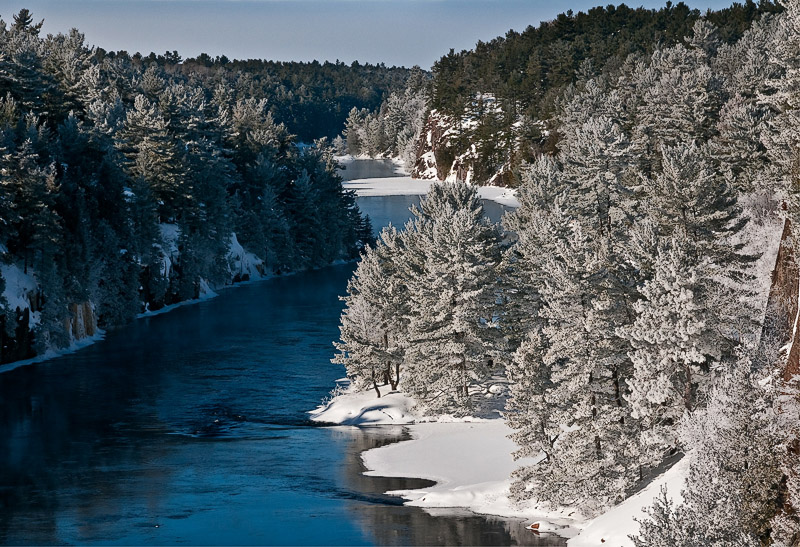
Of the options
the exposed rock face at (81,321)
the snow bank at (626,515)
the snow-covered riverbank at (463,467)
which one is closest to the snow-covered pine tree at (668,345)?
the snow bank at (626,515)

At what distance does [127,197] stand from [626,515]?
7058 cm

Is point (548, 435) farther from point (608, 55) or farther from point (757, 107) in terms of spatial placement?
point (608, 55)

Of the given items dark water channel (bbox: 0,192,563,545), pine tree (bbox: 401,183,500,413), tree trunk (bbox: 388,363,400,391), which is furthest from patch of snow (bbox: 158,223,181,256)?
pine tree (bbox: 401,183,500,413)

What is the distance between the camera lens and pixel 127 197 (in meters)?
94.8

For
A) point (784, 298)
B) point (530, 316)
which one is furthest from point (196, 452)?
point (784, 298)

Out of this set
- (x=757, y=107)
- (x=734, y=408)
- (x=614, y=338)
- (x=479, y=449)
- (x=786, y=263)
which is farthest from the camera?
(x=757, y=107)

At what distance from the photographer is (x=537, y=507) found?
41.1 metres

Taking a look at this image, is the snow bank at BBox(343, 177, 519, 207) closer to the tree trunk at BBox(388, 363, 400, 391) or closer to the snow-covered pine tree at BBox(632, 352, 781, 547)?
the tree trunk at BBox(388, 363, 400, 391)

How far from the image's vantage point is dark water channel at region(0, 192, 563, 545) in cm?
3894

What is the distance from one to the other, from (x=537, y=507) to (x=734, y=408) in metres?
11.9

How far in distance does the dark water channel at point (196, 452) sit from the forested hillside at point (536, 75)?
69.3m

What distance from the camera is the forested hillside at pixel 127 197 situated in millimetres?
75875

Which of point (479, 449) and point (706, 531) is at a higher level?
point (706, 531)

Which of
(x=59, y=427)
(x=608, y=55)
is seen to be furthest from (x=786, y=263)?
(x=608, y=55)
